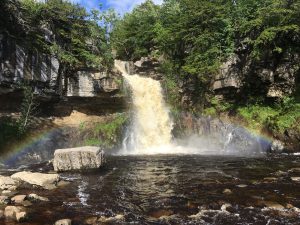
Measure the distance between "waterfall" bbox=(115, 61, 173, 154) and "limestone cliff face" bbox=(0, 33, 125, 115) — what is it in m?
1.69

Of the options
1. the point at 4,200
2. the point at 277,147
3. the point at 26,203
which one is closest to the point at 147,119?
the point at 277,147

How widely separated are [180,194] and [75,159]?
605 centimetres

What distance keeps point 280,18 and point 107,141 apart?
1461cm

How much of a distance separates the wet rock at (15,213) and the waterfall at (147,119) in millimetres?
13515

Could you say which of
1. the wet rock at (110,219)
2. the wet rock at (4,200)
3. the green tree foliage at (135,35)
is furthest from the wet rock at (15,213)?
the green tree foliage at (135,35)

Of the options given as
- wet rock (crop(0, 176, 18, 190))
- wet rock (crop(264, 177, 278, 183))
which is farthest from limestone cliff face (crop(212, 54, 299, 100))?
wet rock (crop(0, 176, 18, 190))

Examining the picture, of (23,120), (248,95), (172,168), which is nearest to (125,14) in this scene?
(248,95)

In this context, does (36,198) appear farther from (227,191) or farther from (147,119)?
(147,119)

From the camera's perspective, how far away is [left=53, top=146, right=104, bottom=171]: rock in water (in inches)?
635

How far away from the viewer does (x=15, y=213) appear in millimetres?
9844

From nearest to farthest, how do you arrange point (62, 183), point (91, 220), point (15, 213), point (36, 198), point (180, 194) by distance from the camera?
point (91, 220)
point (15, 213)
point (36, 198)
point (180, 194)
point (62, 183)

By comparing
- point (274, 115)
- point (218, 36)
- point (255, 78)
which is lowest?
point (274, 115)

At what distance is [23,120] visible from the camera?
846 inches

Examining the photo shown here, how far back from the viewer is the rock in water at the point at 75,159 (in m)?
16.1
